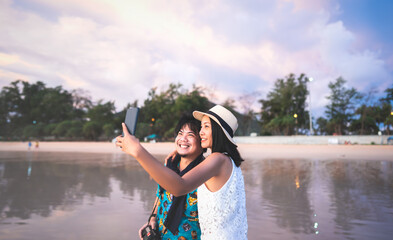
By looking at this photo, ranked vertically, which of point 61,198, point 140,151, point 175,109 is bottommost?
point 61,198

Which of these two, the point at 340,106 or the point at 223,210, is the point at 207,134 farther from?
the point at 340,106

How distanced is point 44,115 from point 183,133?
86.2m

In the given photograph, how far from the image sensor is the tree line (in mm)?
50406

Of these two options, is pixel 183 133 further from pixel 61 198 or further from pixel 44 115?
pixel 44 115

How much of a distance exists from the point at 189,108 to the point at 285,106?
762 inches

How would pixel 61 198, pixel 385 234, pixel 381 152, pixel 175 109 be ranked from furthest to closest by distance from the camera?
pixel 175 109
pixel 381 152
pixel 61 198
pixel 385 234

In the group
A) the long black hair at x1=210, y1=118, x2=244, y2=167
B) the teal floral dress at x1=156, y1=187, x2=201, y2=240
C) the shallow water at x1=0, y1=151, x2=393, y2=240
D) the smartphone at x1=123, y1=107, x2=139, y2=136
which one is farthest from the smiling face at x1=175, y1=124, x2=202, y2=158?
→ the shallow water at x1=0, y1=151, x2=393, y2=240

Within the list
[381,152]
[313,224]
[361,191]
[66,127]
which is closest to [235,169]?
[313,224]

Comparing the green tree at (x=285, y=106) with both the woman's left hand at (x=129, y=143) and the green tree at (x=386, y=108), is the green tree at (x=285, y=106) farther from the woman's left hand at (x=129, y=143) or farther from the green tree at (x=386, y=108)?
the woman's left hand at (x=129, y=143)

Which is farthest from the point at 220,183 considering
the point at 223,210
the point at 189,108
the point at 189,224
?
the point at 189,108

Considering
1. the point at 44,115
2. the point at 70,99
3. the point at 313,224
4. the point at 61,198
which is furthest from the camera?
the point at 70,99

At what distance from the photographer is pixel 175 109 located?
5422 centimetres

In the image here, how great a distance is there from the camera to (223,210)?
1804 mm

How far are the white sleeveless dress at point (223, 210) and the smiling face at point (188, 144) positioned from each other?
0.56 m
